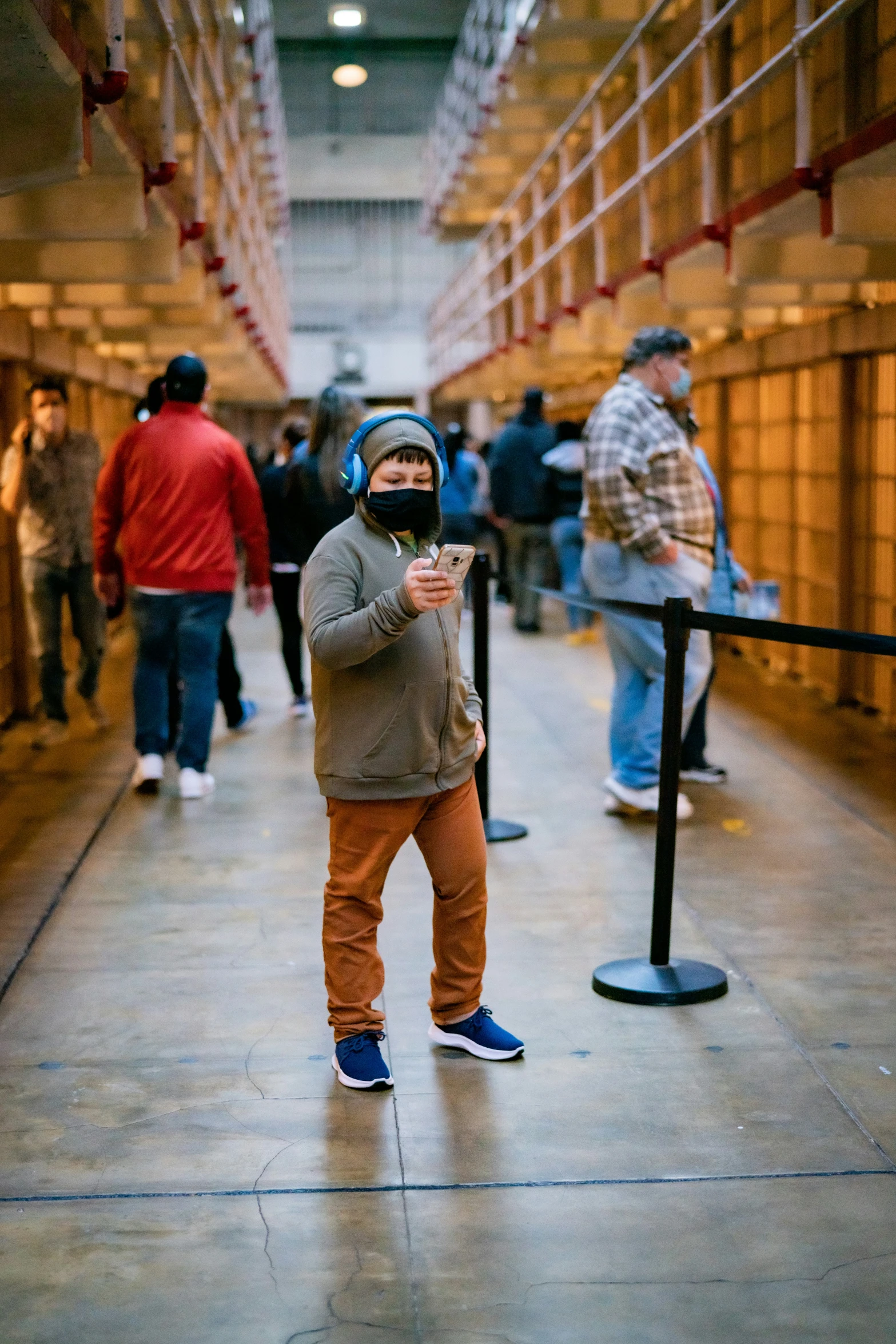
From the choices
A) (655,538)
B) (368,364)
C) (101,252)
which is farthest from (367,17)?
(655,538)

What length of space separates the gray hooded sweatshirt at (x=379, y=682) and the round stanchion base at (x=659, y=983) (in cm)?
87

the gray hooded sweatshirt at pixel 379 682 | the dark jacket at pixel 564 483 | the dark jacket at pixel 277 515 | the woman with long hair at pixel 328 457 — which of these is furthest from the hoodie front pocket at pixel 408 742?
the dark jacket at pixel 564 483

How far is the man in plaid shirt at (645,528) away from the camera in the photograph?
205 inches

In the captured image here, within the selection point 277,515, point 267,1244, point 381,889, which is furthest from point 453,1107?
point 277,515

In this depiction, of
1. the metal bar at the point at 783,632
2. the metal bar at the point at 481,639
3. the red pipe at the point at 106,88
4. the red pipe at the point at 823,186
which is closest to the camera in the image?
the metal bar at the point at 783,632

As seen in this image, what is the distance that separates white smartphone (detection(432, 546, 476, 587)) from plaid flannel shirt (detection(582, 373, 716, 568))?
2.46 meters

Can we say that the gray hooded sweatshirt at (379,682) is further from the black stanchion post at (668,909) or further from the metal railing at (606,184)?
the metal railing at (606,184)

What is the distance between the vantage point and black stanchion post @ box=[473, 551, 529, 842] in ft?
16.6

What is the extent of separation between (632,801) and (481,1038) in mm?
2338

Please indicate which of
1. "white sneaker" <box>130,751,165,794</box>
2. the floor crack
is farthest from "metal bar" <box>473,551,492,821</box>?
the floor crack

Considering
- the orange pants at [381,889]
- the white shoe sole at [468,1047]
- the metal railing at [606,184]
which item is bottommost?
the white shoe sole at [468,1047]

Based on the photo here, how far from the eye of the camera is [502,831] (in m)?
5.31

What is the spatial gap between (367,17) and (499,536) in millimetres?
12956

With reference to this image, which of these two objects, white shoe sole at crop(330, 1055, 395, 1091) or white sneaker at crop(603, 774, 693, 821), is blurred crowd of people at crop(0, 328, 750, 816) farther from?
white shoe sole at crop(330, 1055, 395, 1091)
